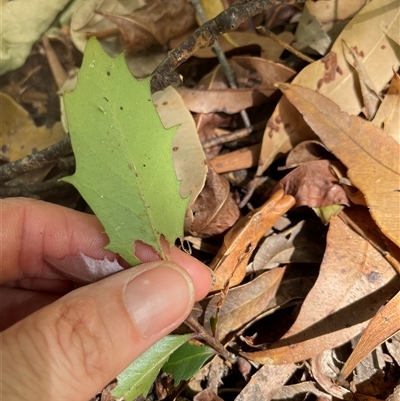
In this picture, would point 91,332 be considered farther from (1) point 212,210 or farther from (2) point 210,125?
(2) point 210,125

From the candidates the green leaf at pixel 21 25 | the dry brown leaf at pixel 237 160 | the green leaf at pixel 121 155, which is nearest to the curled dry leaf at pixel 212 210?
the dry brown leaf at pixel 237 160

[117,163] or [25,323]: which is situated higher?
[117,163]

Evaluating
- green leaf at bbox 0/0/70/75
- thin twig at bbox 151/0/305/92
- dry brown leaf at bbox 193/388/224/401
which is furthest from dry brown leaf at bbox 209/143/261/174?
green leaf at bbox 0/0/70/75

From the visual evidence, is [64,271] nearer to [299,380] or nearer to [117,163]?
[117,163]

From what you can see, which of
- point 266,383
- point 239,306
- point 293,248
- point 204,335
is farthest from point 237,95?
point 266,383

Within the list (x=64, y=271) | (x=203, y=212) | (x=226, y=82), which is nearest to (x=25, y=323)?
(x=64, y=271)

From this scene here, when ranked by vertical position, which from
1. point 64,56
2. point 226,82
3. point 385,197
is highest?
point 64,56
